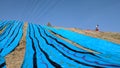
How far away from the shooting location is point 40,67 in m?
10.8

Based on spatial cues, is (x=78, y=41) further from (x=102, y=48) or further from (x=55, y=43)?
(x=102, y=48)

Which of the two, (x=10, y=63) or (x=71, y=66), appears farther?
(x=10, y=63)

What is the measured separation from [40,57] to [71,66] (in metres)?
2.86

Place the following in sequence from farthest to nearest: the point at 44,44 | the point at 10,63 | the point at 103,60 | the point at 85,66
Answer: the point at 44,44 → the point at 10,63 → the point at 103,60 → the point at 85,66

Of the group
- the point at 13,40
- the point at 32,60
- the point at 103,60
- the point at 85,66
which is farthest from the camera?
the point at 13,40

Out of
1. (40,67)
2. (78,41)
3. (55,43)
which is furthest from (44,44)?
(40,67)

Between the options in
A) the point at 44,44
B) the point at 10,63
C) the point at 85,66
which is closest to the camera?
the point at 85,66

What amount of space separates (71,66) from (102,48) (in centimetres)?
421

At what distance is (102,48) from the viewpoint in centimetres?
1391

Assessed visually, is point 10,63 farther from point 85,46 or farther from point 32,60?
point 85,46

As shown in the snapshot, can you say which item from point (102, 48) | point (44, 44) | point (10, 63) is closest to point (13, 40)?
point (44, 44)

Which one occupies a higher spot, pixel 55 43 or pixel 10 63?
pixel 55 43

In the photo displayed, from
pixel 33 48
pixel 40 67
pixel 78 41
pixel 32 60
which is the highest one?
pixel 78 41

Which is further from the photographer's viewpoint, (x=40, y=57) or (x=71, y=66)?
(x=40, y=57)
